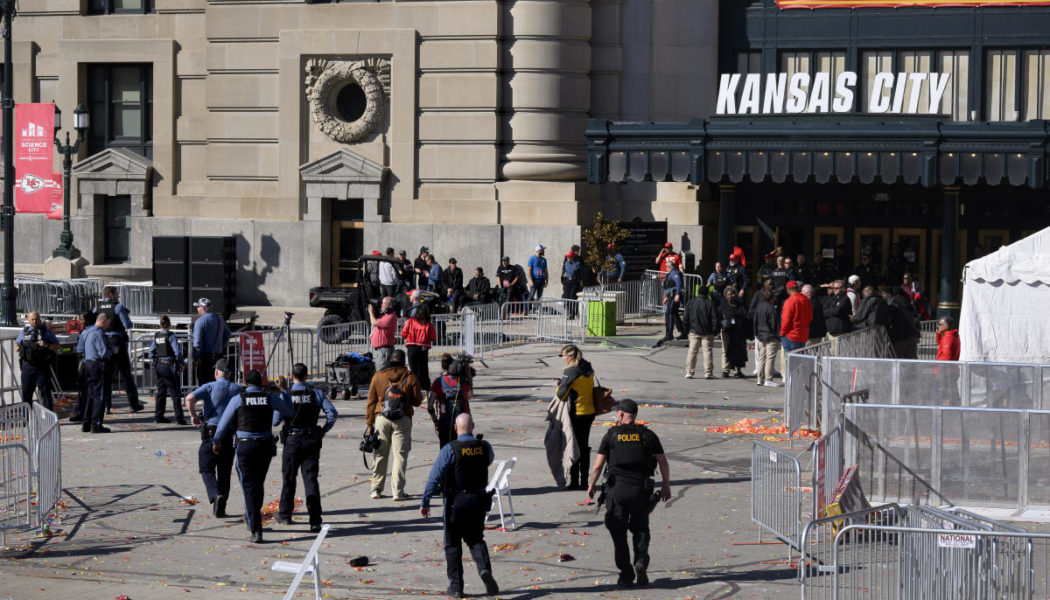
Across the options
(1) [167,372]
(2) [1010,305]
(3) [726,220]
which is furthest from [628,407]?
(3) [726,220]

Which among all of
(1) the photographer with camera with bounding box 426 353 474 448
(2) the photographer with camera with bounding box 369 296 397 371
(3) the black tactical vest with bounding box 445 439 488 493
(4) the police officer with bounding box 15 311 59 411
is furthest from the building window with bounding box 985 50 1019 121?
(3) the black tactical vest with bounding box 445 439 488 493

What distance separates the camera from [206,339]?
2159cm

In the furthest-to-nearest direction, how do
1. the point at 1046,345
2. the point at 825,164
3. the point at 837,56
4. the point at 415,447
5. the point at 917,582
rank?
the point at 837,56 < the point at 825,164 < the point at 1046,345 < the point at 415,447 < the point at 917,582

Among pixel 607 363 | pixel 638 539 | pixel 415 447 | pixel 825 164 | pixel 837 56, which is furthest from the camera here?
pixel 837 56

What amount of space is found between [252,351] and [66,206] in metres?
19.4

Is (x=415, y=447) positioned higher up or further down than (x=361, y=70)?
further down

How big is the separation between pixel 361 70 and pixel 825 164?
12958mm

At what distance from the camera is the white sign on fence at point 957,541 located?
403 inches

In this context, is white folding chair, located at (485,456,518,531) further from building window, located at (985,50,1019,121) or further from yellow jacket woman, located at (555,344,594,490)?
building window, located at (985,50,1019,121)

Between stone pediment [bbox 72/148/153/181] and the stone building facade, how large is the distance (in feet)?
0.15

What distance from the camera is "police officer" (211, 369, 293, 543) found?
14.1 m

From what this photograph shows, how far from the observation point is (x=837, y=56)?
38781 mm

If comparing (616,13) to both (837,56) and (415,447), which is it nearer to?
(837,56)

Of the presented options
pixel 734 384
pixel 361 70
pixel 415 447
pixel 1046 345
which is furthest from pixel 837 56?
pixel 415 447
